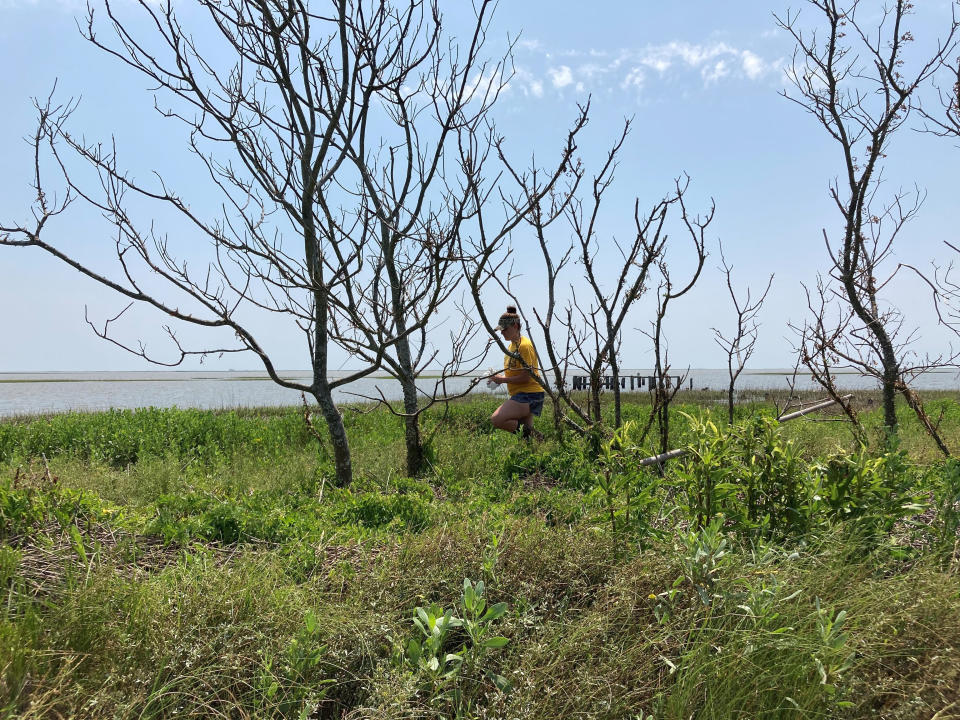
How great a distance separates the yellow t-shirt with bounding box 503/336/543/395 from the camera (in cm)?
818

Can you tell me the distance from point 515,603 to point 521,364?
5087 mm

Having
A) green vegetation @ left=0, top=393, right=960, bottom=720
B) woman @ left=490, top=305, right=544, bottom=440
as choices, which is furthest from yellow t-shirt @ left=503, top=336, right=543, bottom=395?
green vegetation @ left=0, top=393, right=960, bottom=720

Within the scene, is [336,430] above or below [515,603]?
above

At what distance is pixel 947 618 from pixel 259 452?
8.22 meters

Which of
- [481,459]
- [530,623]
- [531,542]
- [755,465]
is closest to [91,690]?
[530,623]

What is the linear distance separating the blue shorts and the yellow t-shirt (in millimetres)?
83

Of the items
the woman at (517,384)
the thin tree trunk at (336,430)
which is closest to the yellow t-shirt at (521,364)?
the woman at (517,384)

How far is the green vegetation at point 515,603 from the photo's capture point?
238 cm

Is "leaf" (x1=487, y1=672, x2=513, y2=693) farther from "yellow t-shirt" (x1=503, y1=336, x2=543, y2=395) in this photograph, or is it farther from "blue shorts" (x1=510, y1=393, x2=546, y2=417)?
"blue shorts" (x1=510, y1=393, x2=546, y2=417)

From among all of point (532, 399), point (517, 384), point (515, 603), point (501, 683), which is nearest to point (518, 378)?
point (517, 384)

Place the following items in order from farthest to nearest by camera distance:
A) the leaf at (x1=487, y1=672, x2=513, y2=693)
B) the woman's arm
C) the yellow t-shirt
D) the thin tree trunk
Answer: the woman's arm < the yellow t-shirt < the thin tree trunk < the leaf at (x1=487, y1=672, x2=513, y2=693)

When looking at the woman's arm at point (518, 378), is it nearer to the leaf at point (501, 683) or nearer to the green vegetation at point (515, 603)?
the green vegetation at point (515, 603)

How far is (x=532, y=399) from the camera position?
9.08 metres

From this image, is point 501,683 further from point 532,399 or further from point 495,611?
point 532,399
